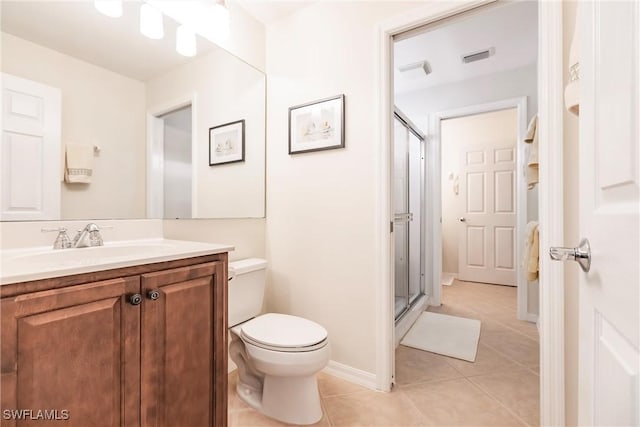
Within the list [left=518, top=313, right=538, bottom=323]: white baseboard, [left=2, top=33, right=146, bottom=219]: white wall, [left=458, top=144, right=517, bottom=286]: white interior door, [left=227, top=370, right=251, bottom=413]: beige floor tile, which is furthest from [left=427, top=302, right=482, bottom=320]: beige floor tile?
[left=2, top=33, right=146, bottom=219]: white wall

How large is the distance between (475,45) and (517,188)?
56.0 inches

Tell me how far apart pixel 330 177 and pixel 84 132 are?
1222mm

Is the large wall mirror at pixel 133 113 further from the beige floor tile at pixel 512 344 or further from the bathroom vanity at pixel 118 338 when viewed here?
the beige floor tile at pixel 512 344

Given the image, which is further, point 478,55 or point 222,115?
point 478,55

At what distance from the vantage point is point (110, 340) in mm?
863

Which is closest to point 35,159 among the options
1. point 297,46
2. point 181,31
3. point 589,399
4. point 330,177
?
point 181,31

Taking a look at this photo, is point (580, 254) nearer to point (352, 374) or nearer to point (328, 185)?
point (328, 185)

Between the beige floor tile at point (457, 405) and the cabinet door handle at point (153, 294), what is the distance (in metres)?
1.34

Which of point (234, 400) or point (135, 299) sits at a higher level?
point (135, 299)

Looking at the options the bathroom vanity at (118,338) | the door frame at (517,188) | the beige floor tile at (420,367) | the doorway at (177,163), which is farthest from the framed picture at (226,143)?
the door frame at (517,188)

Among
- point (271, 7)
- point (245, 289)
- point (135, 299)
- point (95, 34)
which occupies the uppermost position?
point (271, 7)

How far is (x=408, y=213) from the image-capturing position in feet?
9.55

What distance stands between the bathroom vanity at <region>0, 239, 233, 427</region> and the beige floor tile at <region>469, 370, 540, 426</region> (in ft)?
4.66

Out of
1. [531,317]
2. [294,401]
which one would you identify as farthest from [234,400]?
[531,317]
